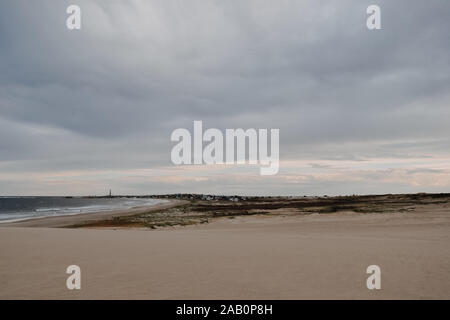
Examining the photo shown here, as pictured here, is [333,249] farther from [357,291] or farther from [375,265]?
[357,291]

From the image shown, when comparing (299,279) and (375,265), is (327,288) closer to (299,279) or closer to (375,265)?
(299,279)

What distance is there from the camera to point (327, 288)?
895 cm

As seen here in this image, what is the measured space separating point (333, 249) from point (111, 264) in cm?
1044

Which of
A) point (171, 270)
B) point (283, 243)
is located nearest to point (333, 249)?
point (283, 243)

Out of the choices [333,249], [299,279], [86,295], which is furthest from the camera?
[333,249]

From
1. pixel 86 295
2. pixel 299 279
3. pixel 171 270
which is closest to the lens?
pixel 86 295
